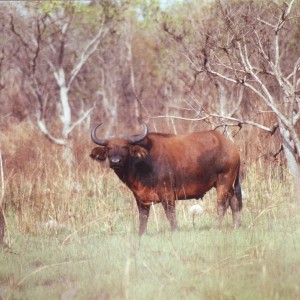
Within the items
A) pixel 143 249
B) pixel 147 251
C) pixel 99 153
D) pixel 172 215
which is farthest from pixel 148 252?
pixel 99 153

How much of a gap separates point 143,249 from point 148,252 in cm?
17

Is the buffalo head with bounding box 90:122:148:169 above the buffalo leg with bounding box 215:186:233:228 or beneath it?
above

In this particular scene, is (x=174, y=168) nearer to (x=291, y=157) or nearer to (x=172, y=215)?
(x=172, y=215)

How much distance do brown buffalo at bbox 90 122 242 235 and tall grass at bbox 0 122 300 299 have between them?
1.13 feet

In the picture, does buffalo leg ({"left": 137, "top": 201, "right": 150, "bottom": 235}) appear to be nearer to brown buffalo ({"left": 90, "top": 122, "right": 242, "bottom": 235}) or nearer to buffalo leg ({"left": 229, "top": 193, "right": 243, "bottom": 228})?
brown buffalo ({"left": 90, "top": 122, "right": 242, "bottom": 235})

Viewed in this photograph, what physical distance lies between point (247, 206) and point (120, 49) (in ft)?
91.4

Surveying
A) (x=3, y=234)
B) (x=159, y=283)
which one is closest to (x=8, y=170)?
(x=3, y=234)

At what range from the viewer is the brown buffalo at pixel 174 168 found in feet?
29.9

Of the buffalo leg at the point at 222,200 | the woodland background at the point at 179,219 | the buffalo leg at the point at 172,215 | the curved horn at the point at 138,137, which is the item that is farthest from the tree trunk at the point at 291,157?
the curved horn at the point at 138,137

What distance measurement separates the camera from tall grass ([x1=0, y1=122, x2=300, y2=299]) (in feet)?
20.9

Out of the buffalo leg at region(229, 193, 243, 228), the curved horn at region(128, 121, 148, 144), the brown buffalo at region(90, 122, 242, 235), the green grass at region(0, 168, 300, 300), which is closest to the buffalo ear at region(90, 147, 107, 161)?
the brown buffalo at region(90, 122, 242, 235)

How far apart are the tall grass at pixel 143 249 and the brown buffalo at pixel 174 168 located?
13.6 inches

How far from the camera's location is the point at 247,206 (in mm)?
10117

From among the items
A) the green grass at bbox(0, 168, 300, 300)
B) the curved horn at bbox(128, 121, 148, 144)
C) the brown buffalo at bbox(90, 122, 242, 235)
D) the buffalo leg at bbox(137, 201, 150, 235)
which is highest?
the curved horn at bbox(128, 121, 148, 144)
